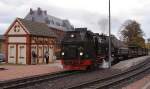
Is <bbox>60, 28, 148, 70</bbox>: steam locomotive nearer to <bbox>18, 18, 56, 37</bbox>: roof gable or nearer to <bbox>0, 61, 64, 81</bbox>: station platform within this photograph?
<bbox>0, 61, 64, 81</bbox>: station platform

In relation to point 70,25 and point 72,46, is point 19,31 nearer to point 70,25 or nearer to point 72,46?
point 72,46

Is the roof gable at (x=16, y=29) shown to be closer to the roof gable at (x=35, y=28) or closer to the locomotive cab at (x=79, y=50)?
the roof gable at (x=35, y=28)

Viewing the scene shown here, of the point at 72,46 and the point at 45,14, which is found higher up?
the point at 45,14

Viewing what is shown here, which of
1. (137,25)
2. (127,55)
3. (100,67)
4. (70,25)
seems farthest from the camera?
(70,25)

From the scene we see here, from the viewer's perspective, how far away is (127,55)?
47938 mm

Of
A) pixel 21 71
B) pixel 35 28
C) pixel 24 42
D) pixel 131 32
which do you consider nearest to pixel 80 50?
pixel 21 71

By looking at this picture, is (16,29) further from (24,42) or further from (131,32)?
(131,32)

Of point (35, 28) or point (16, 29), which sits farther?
point (35, 28)

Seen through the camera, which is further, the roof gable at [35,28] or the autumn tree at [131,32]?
the autumn tree at [131,32]

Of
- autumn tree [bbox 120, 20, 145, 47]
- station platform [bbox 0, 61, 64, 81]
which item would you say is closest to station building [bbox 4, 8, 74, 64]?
station platform [bbox 0, 61, 64, 81]

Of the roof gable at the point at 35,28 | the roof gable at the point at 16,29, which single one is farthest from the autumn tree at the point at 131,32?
the roof gable at the point at 16,29

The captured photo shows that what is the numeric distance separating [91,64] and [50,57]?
14.2m

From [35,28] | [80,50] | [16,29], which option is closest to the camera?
[80,50]

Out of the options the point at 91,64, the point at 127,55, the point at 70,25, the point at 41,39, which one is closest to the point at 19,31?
the point at 41,39
